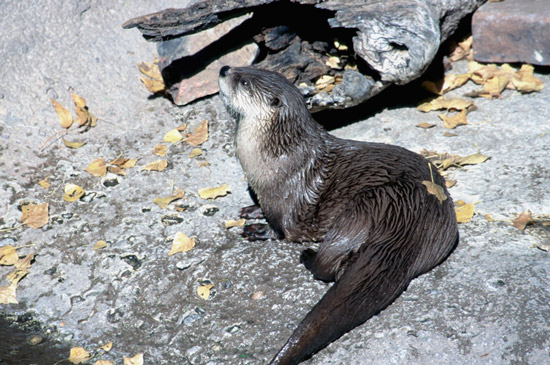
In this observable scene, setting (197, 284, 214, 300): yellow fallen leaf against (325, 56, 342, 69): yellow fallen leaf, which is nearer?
(197, 284, 214, 300): yellow fallen leaf

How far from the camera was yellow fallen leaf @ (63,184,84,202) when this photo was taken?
3.11 m

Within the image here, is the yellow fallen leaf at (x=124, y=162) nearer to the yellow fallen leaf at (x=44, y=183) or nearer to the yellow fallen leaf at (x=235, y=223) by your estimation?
the yellow fallen leaf at (x=44, y=183)

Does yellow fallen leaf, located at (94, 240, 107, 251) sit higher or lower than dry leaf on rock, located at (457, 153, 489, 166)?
higher

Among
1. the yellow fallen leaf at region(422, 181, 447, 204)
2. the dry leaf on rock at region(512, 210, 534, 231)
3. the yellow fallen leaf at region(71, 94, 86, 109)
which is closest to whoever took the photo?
the yellow fallen leaf at region(422, 181, 447, 204)

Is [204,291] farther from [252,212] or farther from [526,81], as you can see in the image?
[526,81]

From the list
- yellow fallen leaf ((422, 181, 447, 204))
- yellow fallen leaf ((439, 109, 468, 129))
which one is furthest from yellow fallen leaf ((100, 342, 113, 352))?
yellow fallen leaf ((439, 109, 468, 129))

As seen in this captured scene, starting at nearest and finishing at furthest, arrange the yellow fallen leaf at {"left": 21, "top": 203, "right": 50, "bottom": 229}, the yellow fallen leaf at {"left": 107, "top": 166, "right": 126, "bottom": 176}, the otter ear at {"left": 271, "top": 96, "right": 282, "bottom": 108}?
the otter ear at {"left": 271, "top": 96, "right": 282, "bottom": 108}
the yellow fallen leaf at {"left": 21, "top": 203, "right": 50, "bottom": 229}
the yellow fallen leaf at {"left": 107, "top": 166, "right": 126, "bottom": 176}

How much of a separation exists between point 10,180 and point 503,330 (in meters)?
2.65

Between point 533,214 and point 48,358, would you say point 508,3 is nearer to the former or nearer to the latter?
point 533,214

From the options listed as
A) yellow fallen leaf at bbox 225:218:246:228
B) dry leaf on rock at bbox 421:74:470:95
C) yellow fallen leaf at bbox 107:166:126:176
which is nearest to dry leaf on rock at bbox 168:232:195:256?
yellow fallen leaf at bbox 225:218:246:228

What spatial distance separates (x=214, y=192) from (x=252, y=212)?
280 mm

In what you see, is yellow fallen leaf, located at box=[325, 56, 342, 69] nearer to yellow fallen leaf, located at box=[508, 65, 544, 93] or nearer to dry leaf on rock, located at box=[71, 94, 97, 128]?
yellow fallen leaf, located at box=[508, 65, 544, 93]

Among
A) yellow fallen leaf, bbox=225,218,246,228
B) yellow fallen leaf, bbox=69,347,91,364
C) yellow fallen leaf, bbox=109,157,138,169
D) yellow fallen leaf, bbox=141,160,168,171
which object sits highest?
yellow fallen leaf, bbox=109,157,138,169

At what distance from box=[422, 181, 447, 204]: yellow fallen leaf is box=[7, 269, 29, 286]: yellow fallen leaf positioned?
6.21 feet
